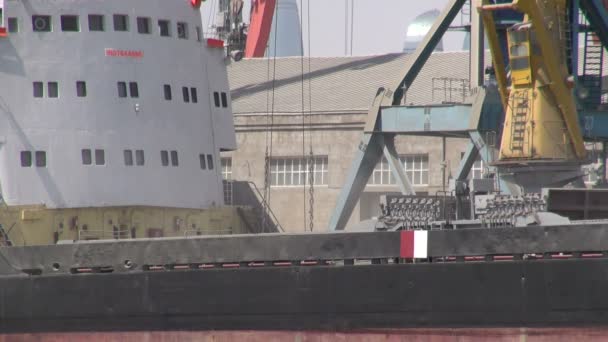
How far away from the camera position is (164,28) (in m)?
32.0

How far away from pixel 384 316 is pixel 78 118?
8.36m

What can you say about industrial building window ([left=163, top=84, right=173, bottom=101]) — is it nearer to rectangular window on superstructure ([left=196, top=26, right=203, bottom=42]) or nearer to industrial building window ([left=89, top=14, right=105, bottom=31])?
rectangular window on superstructure ([left=196, top=26, right=203, bottom=42])

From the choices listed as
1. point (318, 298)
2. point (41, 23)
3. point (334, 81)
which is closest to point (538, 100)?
point (318, 298)

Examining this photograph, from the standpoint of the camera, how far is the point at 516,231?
25.7m

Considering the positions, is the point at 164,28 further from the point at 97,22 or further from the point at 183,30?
the point at 97,22

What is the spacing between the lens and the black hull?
25.1m

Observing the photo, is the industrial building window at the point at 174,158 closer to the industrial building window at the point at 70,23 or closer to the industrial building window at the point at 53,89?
the industrial building window at the point at 53,89

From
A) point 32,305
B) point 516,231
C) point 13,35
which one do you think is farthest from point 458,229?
point 13,35

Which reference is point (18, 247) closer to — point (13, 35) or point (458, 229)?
point (13, 35)

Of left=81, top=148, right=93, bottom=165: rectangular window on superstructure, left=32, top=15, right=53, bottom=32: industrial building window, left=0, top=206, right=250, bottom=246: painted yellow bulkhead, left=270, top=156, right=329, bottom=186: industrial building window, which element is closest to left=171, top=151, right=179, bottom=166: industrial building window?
left=0, top=206, right=250, bottom=246: painted yellow bulkhead

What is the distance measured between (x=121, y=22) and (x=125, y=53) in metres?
0.71

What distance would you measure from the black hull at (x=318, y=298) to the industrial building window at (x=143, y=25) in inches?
236

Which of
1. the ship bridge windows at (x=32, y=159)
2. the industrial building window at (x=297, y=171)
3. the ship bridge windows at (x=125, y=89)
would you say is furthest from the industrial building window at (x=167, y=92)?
the industrial building window at (x=297, y=171)

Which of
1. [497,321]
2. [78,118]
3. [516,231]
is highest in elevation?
[78,118]
